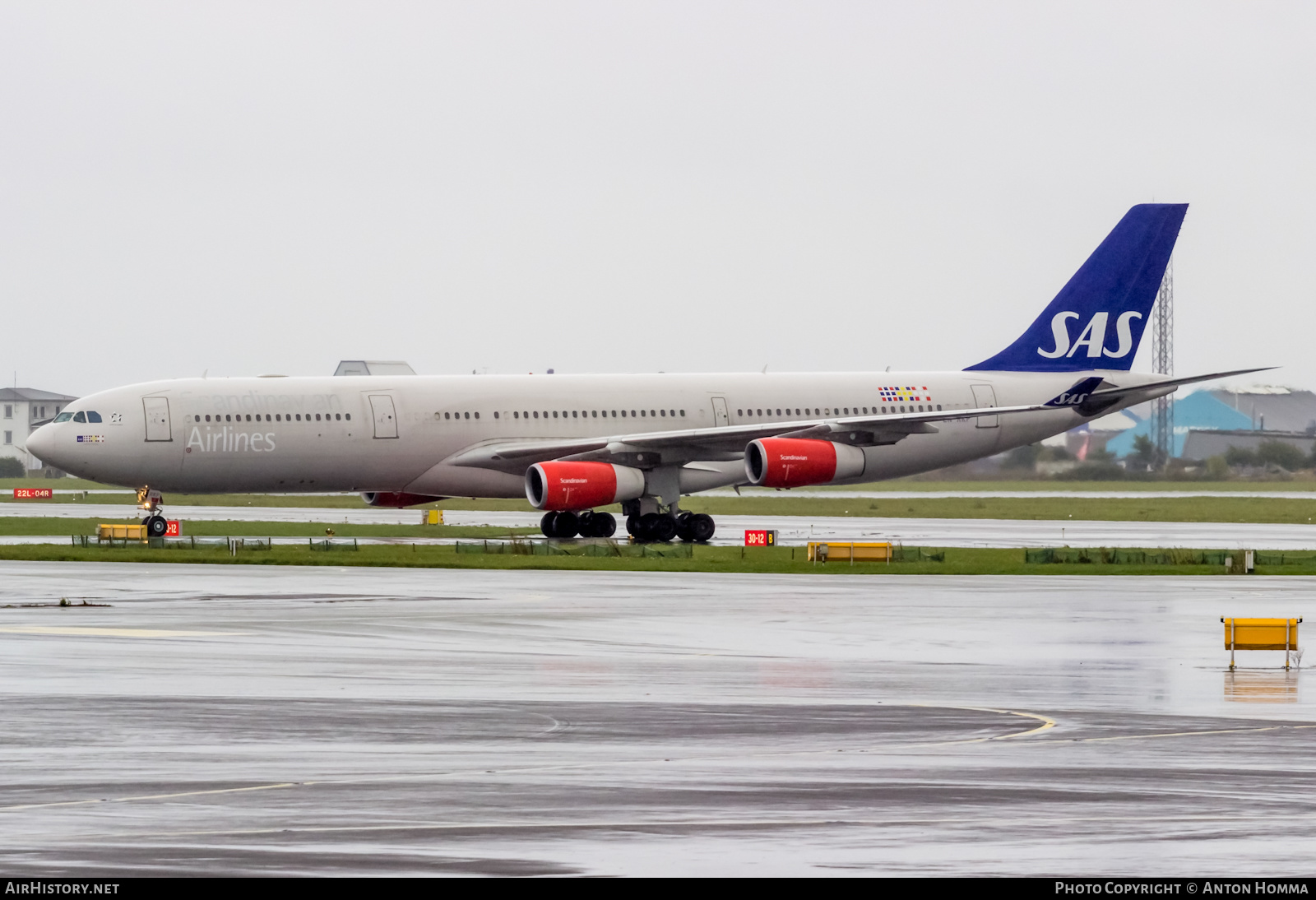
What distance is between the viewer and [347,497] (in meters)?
95.2

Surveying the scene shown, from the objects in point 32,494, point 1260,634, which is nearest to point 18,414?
point 32,494

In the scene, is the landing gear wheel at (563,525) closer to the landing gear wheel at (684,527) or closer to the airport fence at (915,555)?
the landing gear wheel at (684,527)

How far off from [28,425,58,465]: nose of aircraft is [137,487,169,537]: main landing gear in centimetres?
257

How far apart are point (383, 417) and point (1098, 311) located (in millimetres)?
22262

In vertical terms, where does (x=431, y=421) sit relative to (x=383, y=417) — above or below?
below

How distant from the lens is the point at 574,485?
4691 cm

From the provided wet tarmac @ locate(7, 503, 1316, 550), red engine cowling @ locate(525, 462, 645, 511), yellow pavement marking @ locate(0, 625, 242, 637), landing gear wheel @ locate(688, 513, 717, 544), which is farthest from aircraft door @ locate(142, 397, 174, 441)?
yellow pavement marking @ locate(0, 625, 242, 637)

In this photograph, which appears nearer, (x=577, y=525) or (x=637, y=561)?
(x=637, y=561)

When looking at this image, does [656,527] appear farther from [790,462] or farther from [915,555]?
[915,555]

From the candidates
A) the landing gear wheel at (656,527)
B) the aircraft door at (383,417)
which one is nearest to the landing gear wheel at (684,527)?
the landing gear wheel at (656,527)

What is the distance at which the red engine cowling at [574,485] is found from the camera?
46.8 m

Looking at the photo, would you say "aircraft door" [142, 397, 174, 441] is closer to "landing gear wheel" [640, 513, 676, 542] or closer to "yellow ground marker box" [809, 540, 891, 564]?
"landing gear wheel" [640, 513, 676, 542]

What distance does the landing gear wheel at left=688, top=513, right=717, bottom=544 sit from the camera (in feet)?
165
